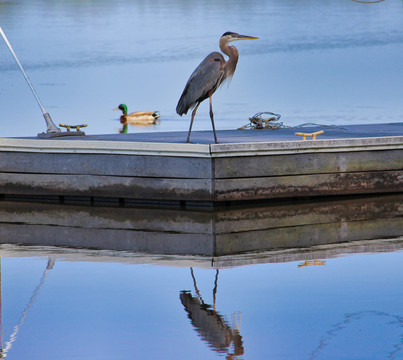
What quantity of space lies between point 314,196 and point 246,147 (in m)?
1.17

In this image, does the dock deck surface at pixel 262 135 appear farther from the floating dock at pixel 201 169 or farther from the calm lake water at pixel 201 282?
the calm lake water at pixel 201 282

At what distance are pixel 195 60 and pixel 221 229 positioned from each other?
27.1m

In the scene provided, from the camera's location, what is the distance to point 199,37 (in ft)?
148

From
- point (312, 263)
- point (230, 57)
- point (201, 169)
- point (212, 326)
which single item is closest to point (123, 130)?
point (230, 57)

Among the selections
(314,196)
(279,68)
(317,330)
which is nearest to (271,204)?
(314,196)

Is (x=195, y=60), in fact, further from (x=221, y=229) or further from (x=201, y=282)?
(x=201, y=282)

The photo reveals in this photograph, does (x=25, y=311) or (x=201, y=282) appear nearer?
(x=25, y=311)

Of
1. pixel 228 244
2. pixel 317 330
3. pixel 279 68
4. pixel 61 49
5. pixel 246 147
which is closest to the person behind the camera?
pixel 317 330

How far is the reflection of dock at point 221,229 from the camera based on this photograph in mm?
8609

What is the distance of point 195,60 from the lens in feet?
118

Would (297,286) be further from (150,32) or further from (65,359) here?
(150,32)

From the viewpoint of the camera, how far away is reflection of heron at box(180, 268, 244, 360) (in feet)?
19.4

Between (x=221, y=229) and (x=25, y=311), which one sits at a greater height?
(x=25, y=311)

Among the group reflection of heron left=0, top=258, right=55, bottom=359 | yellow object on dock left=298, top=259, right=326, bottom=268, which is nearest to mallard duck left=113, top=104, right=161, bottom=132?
reflection of heron left=0, top=258, right=55, bottom=359
